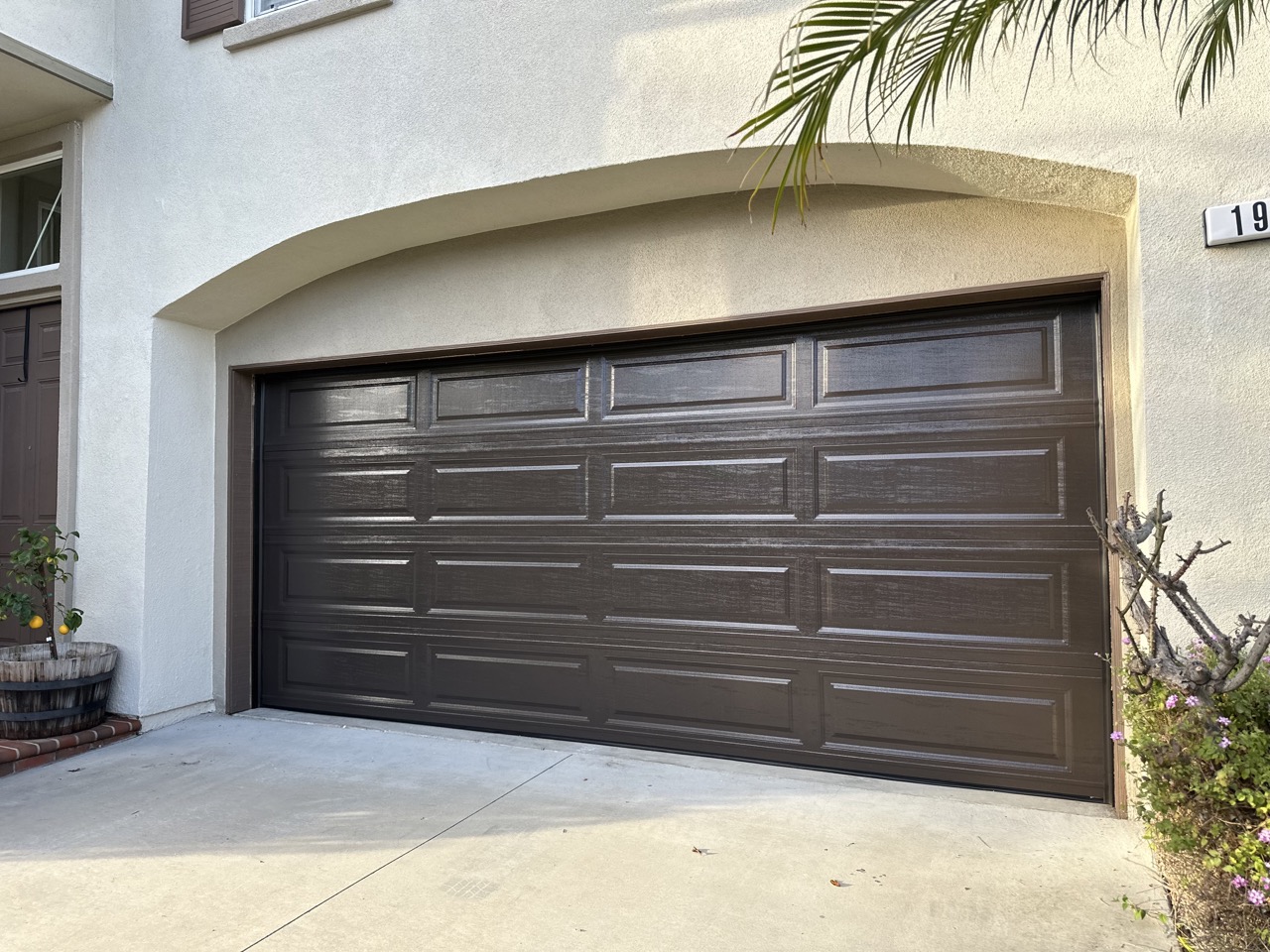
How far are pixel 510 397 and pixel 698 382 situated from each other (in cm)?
107

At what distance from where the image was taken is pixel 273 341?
502 cm

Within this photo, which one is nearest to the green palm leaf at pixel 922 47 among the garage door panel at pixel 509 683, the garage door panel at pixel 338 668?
the garage door panel at pixel 509 683

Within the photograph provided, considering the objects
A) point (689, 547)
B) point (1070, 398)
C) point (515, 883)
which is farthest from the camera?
point (689, 547)

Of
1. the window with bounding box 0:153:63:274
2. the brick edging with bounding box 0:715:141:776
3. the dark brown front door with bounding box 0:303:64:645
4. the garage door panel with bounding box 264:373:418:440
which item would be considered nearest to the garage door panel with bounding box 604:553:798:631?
the garage door panel with bounding box 264:373:418:440

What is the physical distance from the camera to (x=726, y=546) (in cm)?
409

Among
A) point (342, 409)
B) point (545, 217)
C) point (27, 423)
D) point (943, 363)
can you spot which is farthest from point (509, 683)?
point (27, 423)

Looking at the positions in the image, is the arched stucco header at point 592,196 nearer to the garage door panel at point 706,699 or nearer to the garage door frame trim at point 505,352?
the garage door frame trim at point 505,352

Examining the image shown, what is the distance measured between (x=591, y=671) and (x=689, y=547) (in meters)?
0.84

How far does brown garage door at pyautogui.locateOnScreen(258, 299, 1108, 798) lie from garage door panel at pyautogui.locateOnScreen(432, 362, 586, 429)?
1 cm

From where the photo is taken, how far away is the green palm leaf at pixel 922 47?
2045 millimetres

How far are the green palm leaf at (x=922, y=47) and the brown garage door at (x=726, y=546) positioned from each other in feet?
3.25

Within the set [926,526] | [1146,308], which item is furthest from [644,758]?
[1146,308]

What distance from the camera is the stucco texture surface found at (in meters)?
2.91

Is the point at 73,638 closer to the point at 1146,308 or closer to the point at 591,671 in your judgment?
the point at 591,671
